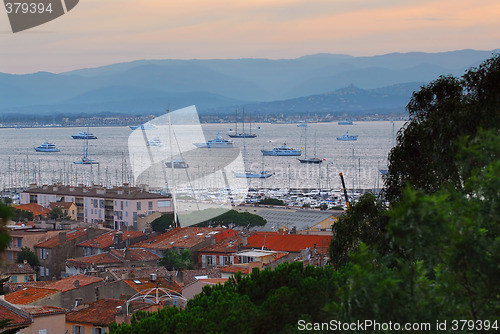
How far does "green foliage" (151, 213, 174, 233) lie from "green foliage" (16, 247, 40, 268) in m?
11.0

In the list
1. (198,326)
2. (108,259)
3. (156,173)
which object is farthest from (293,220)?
(156,173)

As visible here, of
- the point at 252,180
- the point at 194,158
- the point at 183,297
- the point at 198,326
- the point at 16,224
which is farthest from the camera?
the point at 194,158

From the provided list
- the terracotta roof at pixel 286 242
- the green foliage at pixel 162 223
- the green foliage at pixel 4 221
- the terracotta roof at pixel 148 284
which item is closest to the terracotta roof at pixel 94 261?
the terracotta roof at pixel 286 242

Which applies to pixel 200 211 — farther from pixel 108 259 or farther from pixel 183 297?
pixel 183 297

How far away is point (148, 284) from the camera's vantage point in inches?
811

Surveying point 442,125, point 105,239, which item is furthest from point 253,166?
point 442,125

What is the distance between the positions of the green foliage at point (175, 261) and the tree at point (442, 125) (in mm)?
14453

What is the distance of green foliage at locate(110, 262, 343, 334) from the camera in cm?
934

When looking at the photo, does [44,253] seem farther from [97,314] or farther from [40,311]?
[40,311]

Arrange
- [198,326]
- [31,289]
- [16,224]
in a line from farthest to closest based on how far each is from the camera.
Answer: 1. [16,224]
2. [31,289]
3. [198,326]

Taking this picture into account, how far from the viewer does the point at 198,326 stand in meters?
9.33

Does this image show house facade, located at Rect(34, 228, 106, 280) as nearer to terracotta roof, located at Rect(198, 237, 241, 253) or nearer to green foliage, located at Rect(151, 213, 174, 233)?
terracotta roof, located at Rect(198, 237, 241, 253)

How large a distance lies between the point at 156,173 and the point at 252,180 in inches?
503

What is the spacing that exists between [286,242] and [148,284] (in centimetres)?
996
